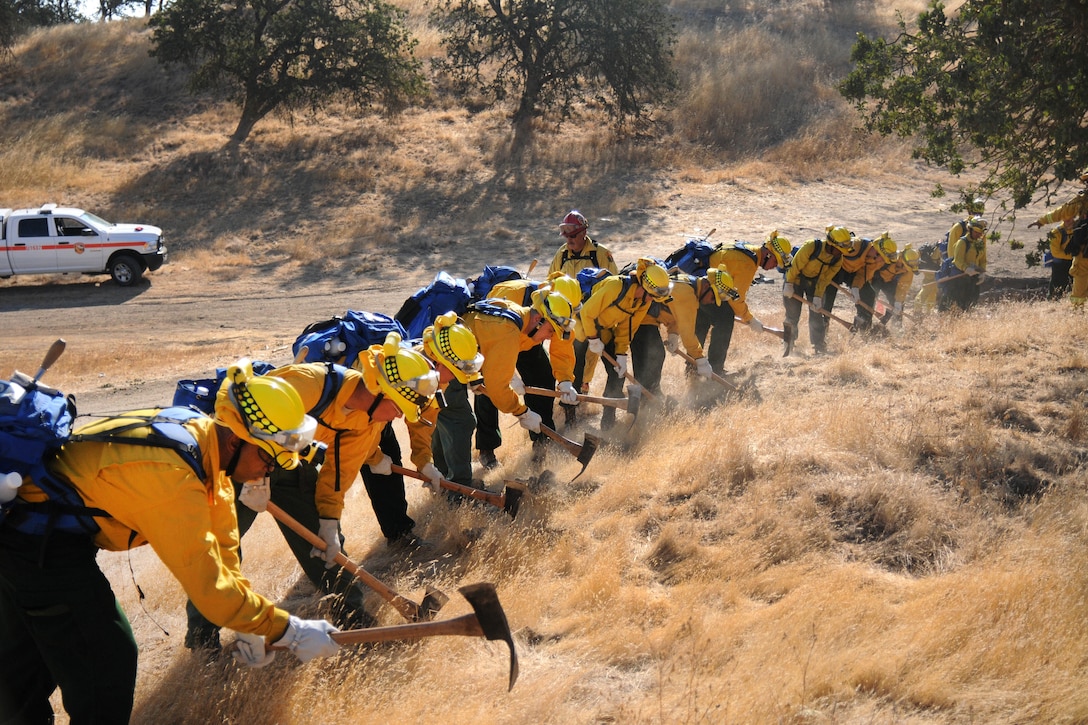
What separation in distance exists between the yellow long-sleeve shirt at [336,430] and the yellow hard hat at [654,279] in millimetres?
3426

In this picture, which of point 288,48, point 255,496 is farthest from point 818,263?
point 288,48

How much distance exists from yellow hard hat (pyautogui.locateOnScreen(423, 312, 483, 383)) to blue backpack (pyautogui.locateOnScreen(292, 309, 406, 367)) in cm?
42

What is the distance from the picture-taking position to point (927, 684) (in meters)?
3.50

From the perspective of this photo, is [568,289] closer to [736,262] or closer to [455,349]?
[455,349]

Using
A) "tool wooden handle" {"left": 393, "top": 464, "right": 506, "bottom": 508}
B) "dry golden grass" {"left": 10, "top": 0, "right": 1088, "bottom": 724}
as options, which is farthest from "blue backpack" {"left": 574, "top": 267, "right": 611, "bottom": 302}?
"tool wooden handle" {"left": 393, "top": 464, "right": 506, "bottom": 508}

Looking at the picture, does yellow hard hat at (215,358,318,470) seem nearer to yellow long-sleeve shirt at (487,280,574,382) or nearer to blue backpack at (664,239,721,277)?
yellow long-sleeve shirt at (487,280,574,382)

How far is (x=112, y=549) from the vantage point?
3102 millimetres

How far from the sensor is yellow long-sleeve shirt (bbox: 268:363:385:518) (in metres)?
4.11

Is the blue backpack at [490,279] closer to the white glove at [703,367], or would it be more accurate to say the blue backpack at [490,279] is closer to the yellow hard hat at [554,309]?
the yellow hard hat at [554,309]

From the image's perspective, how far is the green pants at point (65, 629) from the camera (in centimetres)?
295

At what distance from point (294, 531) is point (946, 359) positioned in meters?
6.31

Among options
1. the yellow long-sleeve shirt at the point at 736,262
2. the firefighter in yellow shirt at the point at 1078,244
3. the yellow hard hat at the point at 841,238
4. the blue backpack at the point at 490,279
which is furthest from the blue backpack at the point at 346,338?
the firefighter in yellow shirt at the point at 1078,244

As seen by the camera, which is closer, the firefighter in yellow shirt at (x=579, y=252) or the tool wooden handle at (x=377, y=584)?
the tool wooden handle at (x=377, y=584)

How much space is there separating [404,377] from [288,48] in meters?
20.9
